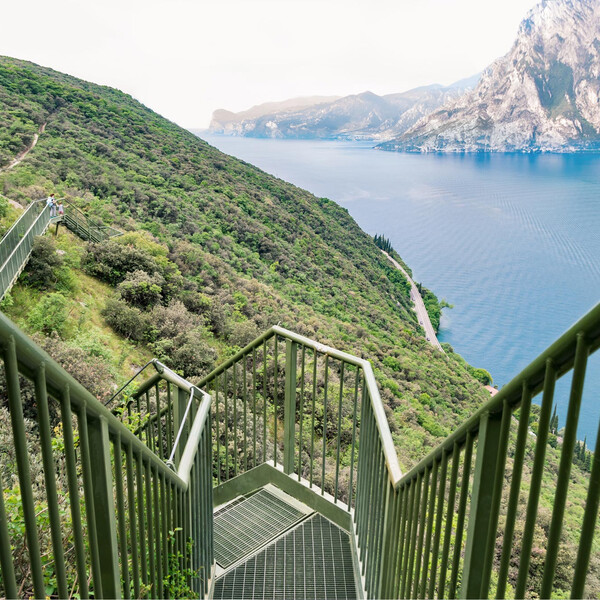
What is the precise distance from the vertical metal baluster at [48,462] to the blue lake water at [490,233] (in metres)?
30.0

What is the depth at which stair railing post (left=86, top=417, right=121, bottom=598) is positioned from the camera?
1.04 m

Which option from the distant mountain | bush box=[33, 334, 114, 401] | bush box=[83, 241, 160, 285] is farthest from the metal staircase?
the distant mountain

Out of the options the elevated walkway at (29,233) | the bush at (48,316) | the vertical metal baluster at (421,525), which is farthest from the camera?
the elevated walkway at (29,233)

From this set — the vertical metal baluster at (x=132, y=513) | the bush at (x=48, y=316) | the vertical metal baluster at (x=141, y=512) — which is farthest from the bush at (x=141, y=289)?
the vertical metal baluster at (x=132, y=513)

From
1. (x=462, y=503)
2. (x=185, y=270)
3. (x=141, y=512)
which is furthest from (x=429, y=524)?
(x=185, y=270)

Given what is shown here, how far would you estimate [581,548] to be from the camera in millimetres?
677

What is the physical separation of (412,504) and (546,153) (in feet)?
594

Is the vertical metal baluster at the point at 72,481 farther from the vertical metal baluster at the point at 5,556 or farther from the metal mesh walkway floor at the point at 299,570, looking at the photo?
the metal mesh walkway floor at the point at 299,570

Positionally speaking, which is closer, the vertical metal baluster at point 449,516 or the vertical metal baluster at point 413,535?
the vertical metal baluster at point 449,516

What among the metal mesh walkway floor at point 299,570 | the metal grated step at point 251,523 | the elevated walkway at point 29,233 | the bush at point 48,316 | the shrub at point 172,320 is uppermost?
the elevated walkway at point 29,233

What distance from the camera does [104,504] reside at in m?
1.08

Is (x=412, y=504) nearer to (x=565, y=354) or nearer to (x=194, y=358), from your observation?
(x=565, y=354)

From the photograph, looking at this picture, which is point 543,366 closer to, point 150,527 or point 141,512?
point 141,512

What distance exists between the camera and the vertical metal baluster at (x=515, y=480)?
861 millimetres
